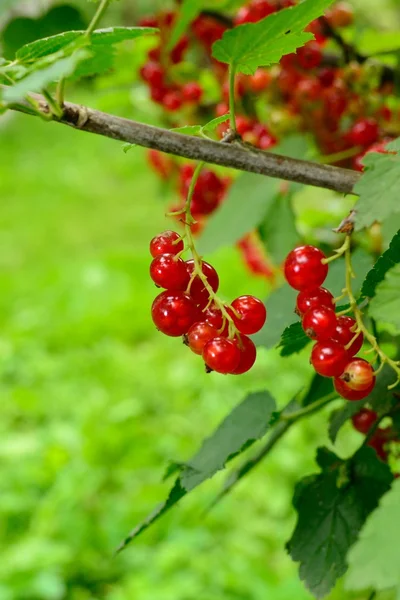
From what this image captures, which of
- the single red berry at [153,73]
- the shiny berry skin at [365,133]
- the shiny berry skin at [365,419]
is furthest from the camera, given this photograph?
the single red berry at [153,73]

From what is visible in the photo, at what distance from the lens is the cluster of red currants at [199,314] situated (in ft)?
1.68

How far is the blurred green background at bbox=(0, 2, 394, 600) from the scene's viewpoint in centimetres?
196

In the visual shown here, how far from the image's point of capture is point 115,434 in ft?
8.63

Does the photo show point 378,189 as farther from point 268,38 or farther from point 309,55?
point 309,55

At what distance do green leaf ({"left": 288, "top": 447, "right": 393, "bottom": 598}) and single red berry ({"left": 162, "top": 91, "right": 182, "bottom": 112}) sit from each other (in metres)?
0.72

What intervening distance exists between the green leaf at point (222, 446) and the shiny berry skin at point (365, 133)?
16.7 inches

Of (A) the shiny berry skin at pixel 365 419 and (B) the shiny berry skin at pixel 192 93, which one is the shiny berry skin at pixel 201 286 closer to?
(A) the shiny berry skin at pixel 365 419

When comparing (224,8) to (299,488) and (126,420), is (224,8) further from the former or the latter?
(126,420)

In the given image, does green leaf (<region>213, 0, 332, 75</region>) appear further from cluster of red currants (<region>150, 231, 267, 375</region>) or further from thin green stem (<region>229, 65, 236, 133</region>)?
cluster of red currants (<region>150, 231, 267, 375</region>)

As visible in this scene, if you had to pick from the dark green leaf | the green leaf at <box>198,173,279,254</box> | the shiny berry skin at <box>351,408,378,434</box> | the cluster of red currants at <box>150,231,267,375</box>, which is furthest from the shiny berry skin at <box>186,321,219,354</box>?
the green leaf at <box>198,173,279,254</box>

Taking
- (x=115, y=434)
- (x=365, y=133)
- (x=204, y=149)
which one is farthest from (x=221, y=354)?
(x=115, y=434)

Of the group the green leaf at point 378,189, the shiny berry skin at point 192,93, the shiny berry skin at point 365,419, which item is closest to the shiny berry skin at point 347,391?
the green leaf at point 378,189

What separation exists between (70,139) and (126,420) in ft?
18.6

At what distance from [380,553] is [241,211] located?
0.75 m
